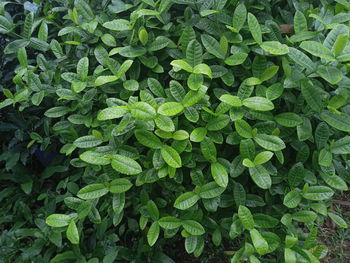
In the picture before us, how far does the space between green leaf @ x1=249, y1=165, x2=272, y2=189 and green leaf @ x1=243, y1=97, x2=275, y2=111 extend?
0.25 meters

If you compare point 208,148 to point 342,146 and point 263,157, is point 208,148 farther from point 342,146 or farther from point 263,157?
point 342,146

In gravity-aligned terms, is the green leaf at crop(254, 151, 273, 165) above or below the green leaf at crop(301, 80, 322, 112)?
below

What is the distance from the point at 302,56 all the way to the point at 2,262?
200 centimetres

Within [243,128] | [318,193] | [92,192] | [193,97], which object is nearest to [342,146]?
[318,193]

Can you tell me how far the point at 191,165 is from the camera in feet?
5.16

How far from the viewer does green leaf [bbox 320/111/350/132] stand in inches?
57.1

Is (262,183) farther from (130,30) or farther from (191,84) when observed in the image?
(130,30)

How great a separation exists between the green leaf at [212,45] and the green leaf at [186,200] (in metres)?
0.60

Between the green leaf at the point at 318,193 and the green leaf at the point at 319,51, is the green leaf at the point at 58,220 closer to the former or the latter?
the green leaf at the point at 318,193

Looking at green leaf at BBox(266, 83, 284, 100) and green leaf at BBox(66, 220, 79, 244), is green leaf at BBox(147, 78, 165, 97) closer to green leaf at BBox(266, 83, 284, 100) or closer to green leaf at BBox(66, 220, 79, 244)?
green leaf at BBox(266, 83, 284, 100)

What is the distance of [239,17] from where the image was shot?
158 cm

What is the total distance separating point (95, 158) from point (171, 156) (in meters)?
0.31

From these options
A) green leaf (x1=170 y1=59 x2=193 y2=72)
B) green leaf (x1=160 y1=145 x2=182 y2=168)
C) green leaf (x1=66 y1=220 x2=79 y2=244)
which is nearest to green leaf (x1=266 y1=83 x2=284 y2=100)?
green leaf (x1=170 y1=59 x2=193 y2=72)

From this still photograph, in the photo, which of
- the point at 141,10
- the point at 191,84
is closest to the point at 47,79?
the point at 141,10
